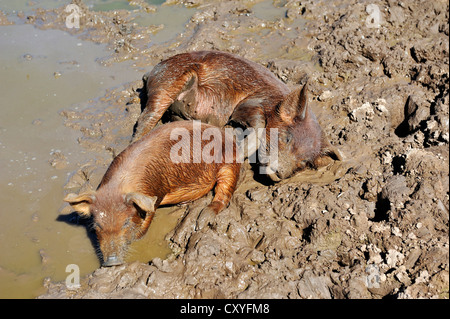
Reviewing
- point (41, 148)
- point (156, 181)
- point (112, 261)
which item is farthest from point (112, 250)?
point (41, 148)

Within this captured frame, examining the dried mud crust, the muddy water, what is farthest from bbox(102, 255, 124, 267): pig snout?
the muddy water

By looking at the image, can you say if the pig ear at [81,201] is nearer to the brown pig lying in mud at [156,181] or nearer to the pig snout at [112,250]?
the brown pig lying in mud at [156,181]

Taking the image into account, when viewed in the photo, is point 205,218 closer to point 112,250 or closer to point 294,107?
point 112,250

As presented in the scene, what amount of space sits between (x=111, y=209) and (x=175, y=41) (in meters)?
5.55

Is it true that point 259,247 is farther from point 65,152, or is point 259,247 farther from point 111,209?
point 65,152

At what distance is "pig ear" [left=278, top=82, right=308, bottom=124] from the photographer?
5.30 m

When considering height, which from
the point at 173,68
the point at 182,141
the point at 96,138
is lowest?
the point at 96,138

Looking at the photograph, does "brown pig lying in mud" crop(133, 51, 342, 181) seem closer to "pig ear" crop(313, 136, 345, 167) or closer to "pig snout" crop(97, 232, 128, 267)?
"pig ear" crop(313, 136, 345, 167)

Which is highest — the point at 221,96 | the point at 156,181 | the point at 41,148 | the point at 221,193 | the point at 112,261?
the point at 221,96

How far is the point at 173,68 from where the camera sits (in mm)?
6406

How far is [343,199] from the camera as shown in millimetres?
4828

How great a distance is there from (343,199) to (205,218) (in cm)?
173

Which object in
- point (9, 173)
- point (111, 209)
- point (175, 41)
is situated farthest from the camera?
point (175, 41)
